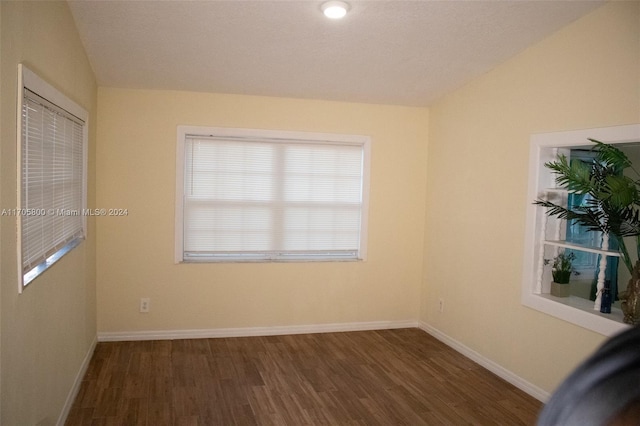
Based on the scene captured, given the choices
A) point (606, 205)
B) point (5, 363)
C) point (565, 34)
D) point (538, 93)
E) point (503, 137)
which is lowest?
point (5, 363)

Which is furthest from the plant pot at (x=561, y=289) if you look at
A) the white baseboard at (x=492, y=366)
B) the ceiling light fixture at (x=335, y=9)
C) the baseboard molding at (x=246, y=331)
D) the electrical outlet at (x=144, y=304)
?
the electrical outlet at (x=144, y=304)

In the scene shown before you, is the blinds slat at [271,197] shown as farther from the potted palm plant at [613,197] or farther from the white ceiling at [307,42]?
the potted palm plant at [613,197]

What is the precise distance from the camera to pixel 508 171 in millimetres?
3963

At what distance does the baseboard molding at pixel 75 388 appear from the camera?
3.00m

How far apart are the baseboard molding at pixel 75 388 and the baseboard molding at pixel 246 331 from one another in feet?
1.04

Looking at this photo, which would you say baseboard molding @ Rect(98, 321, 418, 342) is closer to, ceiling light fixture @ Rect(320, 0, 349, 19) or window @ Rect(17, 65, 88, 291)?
window @ Rect(17, 65, 88, 291)

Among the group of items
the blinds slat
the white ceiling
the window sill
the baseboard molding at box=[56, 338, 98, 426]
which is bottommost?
the baseboard molding at box=[56, 338, 98, 426]

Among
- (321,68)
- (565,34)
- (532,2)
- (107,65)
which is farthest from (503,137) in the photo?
(107,65)

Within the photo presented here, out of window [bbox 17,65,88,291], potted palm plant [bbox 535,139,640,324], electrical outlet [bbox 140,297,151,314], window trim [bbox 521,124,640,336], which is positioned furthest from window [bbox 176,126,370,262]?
potted palm plant [bbox 535,139,640,324]

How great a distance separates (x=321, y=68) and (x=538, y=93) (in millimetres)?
1659

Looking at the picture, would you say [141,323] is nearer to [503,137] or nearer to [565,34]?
[503,137]

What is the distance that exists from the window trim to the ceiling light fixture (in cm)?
165

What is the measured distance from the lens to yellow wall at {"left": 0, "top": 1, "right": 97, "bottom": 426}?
1.88 metres

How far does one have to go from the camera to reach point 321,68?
4.15 metres
